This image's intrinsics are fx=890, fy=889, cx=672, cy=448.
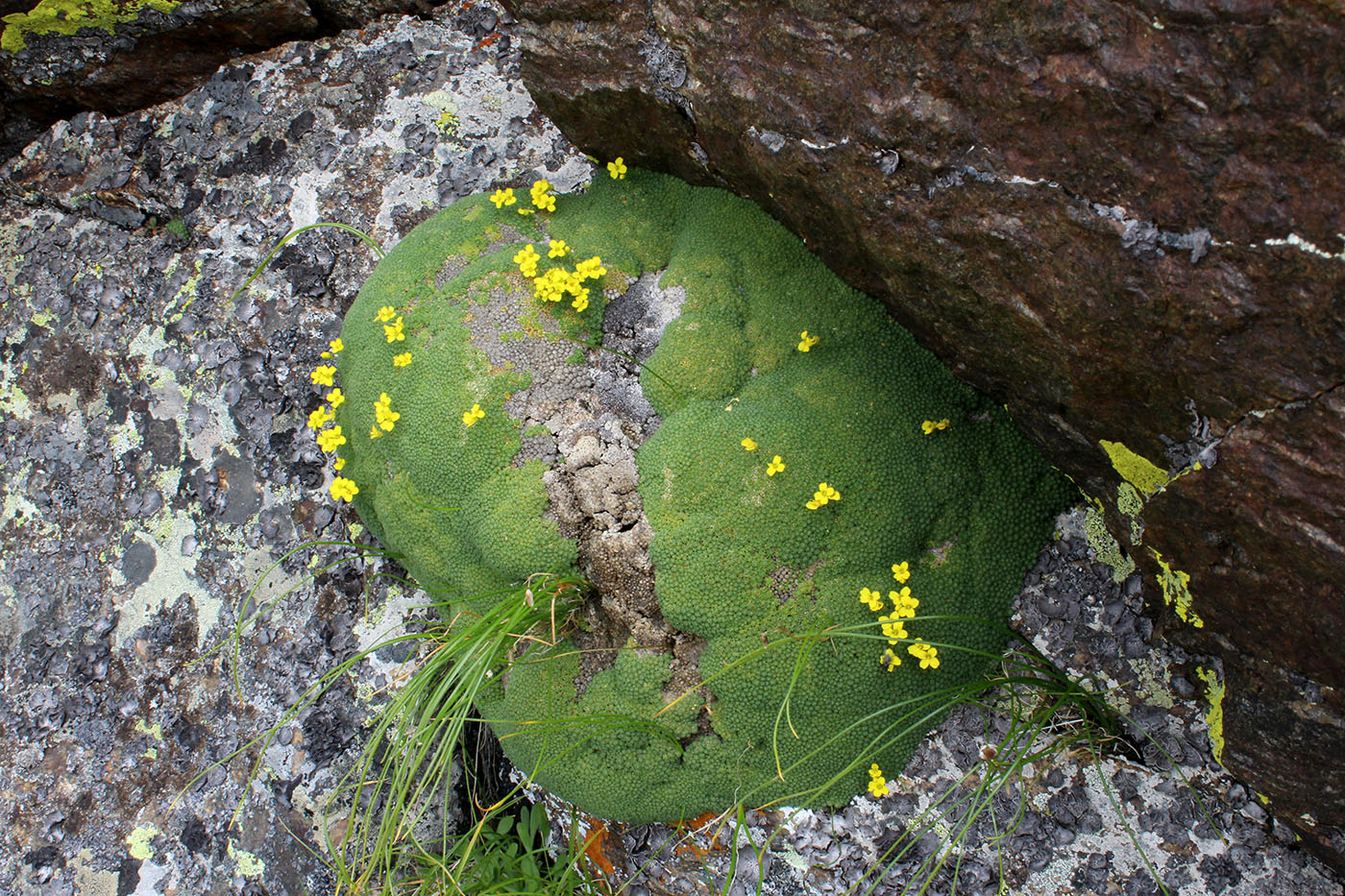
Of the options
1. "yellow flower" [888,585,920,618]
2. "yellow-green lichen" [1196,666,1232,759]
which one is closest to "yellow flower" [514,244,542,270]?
"yellow flower" [888,585,920,618]

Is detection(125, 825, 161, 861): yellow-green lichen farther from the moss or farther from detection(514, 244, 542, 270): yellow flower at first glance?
the moss

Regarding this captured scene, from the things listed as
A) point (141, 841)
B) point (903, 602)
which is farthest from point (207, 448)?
point (903, 602)

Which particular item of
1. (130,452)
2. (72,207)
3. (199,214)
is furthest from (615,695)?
(72,207)

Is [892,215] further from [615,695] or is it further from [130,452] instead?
[130,452]

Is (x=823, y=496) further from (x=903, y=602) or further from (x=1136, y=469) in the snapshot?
(x=1136, y=469)

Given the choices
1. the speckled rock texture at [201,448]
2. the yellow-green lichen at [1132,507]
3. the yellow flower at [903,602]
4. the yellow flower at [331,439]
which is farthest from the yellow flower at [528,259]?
the yellow-green lichen at [1132,507]
